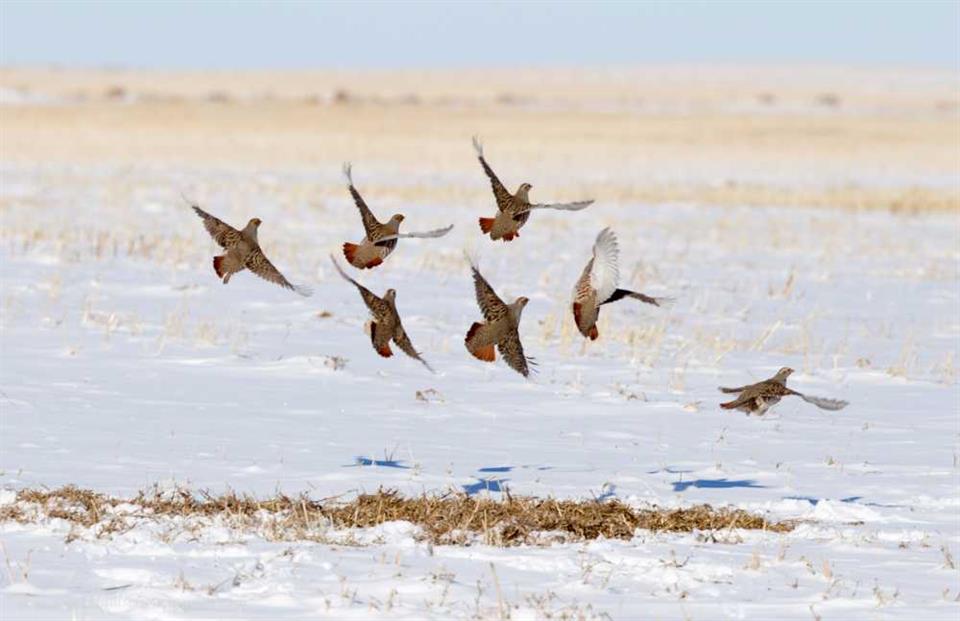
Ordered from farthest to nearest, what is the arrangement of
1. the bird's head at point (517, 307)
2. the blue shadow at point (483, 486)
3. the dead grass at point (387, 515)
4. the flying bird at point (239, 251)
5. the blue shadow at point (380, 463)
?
the blue shadow at point (380, 463), the blue shadow at point (483, 486), the dead grass at point (387, 515), the flying bird at point (239, 251), the bird's head at point (517, 307)

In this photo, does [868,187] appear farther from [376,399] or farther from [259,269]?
[259,269]

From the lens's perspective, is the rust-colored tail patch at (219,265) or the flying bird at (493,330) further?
the rust-colored tail patch at (219,265)

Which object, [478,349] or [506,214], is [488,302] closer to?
[478,349]

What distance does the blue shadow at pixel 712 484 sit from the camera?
8.68 meters

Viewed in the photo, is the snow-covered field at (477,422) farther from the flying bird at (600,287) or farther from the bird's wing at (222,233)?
the bird's wing at (222,233)

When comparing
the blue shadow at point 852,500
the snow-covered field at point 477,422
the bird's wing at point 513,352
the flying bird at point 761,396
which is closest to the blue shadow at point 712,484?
the snow-covered field at point 477,422

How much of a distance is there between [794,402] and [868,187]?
25754mm

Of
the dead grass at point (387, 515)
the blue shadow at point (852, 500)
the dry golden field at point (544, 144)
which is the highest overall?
the dry golden field at point (544, 144)

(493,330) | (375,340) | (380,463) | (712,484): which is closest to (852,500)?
(712,484)

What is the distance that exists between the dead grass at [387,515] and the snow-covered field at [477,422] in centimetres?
13

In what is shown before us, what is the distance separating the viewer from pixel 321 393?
11.4 m

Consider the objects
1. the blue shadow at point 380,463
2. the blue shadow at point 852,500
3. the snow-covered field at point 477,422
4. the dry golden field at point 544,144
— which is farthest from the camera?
the dry golden field at point 544,144

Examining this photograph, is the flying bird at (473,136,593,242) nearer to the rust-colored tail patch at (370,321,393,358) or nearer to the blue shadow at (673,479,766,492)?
the rust-colored tail patch at (370,321,393,358)

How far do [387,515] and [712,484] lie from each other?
7.78 ft
